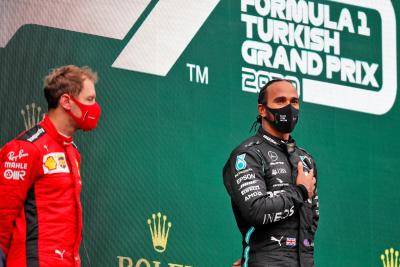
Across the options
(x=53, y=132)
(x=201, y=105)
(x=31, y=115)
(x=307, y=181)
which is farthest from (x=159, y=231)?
(x=53, y=132)

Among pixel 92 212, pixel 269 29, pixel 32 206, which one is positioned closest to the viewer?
pixel 32 206

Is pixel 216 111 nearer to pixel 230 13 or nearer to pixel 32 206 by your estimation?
pixel 230 13

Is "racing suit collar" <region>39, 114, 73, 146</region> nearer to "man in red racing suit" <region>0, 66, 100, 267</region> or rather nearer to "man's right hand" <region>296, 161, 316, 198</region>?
"man in red racing suit" <region>0, 66, 100, 267</region>

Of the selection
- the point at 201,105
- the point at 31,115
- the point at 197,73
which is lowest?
the point at 31,115

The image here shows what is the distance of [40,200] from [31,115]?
1431mm

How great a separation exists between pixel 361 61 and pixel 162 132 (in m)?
1.51

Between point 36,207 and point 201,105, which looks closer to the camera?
point 36,207

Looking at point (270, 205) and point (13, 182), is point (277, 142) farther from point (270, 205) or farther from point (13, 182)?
point (13, 182)

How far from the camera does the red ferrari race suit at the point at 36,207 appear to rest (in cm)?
388

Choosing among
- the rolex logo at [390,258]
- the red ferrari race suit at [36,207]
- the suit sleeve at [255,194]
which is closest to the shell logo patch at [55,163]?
the red ferrari race suit at [36,207]

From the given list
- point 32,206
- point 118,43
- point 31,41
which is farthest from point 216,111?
point 32,206

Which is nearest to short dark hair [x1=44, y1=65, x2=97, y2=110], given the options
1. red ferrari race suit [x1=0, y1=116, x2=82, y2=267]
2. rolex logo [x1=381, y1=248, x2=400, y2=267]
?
red ferrari race suit [x1=0, y1=116, x2=82, y2=267]

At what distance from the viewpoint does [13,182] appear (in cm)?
387

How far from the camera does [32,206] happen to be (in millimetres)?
3928
